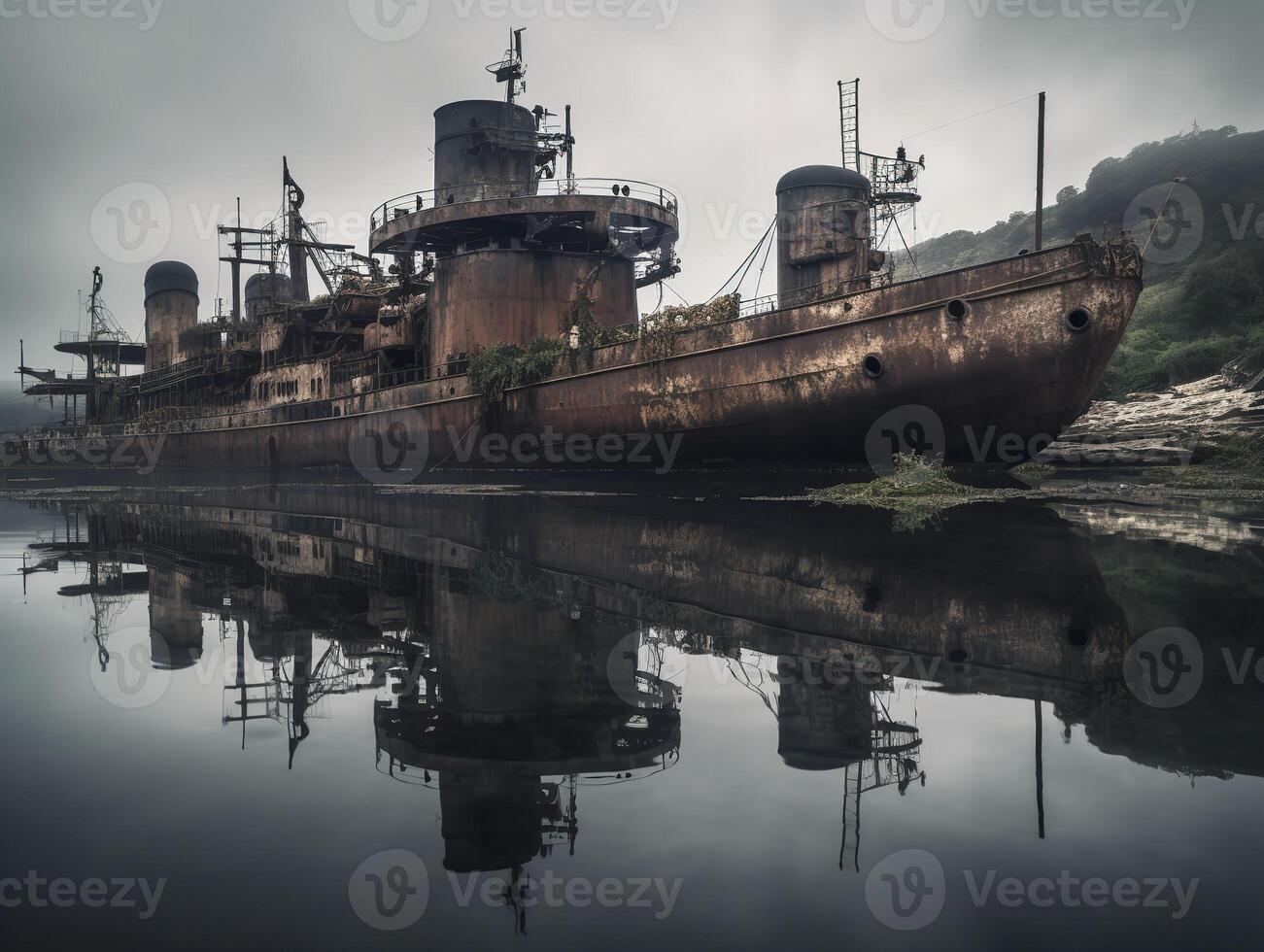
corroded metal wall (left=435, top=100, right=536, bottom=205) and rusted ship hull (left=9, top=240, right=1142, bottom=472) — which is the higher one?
corroded metal wall (left=435, top=100, right=536, bottom=205)

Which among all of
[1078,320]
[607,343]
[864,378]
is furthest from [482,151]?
[1078,320]

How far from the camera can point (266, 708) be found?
448 centimetres

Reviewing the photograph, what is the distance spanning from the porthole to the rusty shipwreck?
6 cm

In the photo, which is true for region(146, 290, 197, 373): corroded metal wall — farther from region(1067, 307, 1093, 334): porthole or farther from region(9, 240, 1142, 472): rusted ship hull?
region(1067, 307, 1093, 334): porthole

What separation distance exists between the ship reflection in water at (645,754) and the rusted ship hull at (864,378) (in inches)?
363

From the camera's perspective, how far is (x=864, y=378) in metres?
18.1

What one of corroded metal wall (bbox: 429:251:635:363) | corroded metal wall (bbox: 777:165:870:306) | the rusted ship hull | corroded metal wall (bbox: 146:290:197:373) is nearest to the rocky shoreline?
the rusted ship hull

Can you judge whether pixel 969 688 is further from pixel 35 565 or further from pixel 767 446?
pixel 767 446

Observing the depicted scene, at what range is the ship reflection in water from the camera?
269 centimetres

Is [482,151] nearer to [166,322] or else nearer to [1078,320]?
[1078,320]

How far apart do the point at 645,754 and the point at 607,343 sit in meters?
19.8

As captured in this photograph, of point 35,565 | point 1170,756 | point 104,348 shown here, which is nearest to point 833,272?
point 35,565

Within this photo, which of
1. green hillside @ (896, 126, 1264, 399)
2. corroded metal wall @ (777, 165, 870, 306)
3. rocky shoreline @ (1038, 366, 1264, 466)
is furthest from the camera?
green hillside @ (896, 126, 1264, 399)

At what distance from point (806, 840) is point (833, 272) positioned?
82.5 feet
